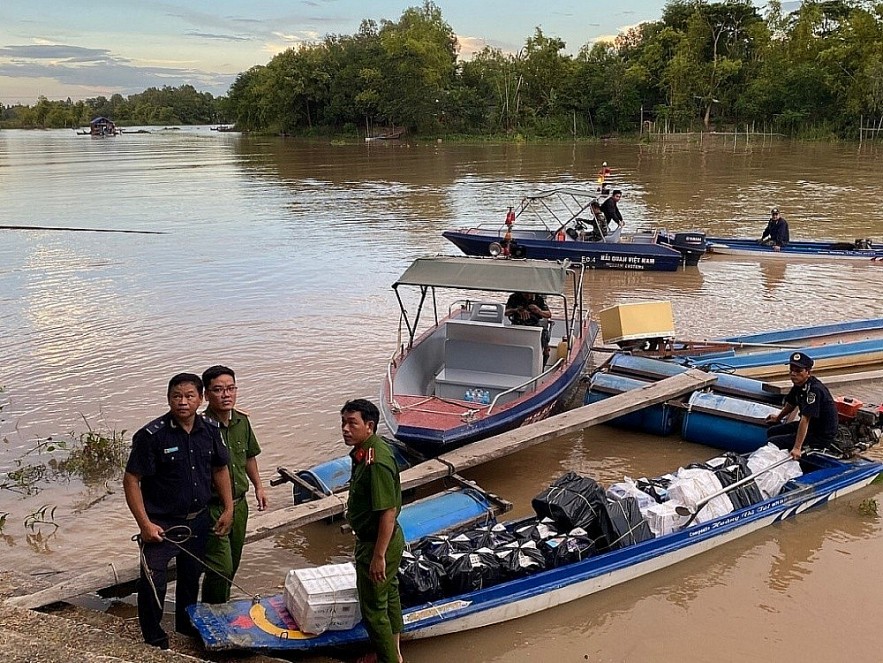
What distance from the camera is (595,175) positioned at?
34.9m

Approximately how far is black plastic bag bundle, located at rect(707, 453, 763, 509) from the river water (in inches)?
12.9

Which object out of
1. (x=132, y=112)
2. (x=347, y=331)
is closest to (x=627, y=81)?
(x=347, y=331)

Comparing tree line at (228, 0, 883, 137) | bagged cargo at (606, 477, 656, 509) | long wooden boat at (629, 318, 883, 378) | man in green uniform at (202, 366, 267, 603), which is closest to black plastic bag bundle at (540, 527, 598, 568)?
bagged cargo at (606, 477, 656, 509)

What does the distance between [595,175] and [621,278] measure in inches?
806

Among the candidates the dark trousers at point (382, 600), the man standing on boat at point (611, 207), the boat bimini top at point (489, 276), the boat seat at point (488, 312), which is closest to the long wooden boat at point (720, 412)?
the boat seat at point (488, 312)

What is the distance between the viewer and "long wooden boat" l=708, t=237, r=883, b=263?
629 inches

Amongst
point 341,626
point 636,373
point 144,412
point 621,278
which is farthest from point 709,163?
point 341,626

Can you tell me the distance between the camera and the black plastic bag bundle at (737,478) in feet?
19.1

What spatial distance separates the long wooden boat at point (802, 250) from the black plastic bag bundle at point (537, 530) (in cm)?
1341

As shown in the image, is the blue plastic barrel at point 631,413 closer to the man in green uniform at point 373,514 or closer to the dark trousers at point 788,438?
the dark trousers at point 788,438

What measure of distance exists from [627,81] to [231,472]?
66.3 m

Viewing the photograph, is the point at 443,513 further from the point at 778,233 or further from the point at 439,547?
the point at 778,233

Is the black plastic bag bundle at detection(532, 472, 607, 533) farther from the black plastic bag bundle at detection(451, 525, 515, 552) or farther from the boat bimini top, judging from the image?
the boat bimini top

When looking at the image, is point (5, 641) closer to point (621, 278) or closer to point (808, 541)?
point (808, 541)
